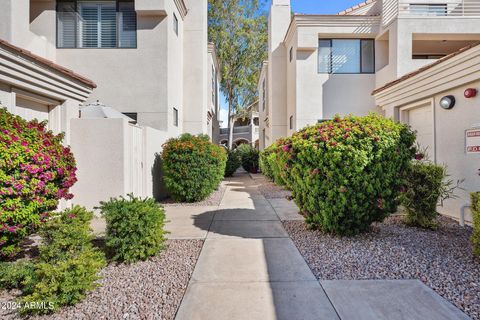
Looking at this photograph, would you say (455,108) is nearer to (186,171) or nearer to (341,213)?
(341,213)

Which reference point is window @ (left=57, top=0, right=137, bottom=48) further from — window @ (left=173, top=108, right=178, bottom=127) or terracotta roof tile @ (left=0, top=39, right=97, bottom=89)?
terracotta roof tile @ (left=0, top=39, right=97, bottom=89)

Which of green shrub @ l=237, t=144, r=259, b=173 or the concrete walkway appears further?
green shrub @ l=237, t=144, r=259, b=173

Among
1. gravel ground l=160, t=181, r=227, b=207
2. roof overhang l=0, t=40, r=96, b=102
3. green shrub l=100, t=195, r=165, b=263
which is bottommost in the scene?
gravel ground l=160, t=181, r=227, b=207

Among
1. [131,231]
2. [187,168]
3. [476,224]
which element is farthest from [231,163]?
[476,224]

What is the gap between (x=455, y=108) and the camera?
5.80 metres

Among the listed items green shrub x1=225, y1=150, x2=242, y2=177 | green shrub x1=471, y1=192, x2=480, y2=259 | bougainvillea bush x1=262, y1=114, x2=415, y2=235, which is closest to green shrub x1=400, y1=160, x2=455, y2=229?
bougainvillea bush x1=262, y1=114, x2=415, y2=235

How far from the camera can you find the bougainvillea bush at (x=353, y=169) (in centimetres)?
432

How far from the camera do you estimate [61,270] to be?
9.31 ft

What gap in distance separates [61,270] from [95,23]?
9.30 m

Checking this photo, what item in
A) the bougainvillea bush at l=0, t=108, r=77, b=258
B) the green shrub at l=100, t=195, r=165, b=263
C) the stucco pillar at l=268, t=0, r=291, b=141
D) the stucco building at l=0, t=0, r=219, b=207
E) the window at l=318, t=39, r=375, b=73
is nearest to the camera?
the bougainvillea bush at l=0, t=108, r=77, b=258

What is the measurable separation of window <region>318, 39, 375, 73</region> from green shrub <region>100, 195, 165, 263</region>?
10981mm

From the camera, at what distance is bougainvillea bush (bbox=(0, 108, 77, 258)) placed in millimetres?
3240

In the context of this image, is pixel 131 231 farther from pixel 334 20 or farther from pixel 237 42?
pixel 237 42

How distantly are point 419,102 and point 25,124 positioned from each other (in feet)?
28.3
